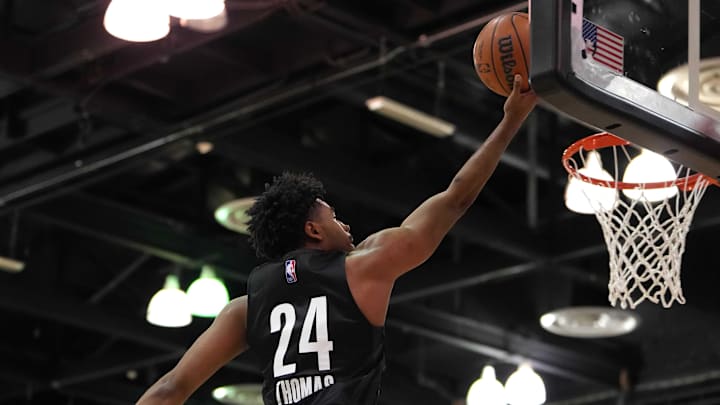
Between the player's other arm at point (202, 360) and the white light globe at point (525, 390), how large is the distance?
777 centimetres

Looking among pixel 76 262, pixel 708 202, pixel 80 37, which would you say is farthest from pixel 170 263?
pixel 708 202

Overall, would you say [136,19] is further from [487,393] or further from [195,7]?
[487,393]

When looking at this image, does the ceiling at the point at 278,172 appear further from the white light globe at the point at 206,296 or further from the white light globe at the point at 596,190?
the white light globe at the point at 596,190

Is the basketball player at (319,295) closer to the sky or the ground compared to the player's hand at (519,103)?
closer to the ground

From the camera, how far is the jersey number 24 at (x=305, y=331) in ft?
11.9

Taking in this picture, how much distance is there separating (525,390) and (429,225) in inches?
313

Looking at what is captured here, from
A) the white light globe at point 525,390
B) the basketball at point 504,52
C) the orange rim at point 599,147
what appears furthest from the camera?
the white light globe at point 525,390

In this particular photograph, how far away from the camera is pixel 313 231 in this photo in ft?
12.7

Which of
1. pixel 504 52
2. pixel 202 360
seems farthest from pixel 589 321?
pixel 202 360

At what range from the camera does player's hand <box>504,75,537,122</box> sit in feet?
12.5

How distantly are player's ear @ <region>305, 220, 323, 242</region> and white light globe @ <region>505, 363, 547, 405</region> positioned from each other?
776cm

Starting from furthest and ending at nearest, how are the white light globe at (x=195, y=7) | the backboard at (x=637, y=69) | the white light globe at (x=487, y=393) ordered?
the white light globe at (x=487, y=393) → the white light globe at (x=195, y=7) → the backboard at (x=637, y=69)

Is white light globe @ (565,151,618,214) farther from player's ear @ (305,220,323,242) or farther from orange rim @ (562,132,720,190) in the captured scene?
player's ear @ (305,220,323,242)

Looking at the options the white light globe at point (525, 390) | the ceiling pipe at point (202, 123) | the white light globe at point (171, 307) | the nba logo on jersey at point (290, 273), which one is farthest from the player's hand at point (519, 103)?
the white light globe at point (525, 390)
